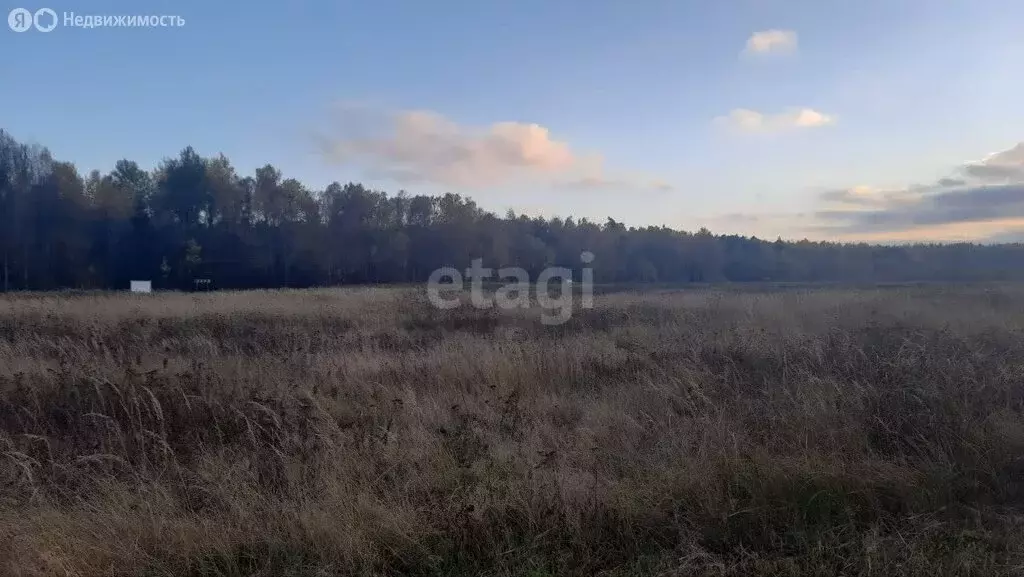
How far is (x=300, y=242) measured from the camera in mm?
50125

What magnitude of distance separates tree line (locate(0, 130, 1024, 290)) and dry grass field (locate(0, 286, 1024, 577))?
40.2 m

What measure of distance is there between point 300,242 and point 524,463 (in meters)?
50.0

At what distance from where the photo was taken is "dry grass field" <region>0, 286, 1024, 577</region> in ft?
9.89

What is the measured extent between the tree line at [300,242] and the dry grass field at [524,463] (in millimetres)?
40236

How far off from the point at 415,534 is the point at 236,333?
9211 millimetres

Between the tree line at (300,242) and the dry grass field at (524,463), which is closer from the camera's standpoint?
the dry grass field at (524,463)

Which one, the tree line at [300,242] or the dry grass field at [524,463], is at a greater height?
the tree line at [300,242]

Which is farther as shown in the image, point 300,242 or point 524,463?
point 300,242

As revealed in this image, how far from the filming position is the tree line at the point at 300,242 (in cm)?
4084

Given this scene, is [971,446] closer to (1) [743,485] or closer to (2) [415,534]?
(1) [743,485]

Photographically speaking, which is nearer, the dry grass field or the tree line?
the dry grass field

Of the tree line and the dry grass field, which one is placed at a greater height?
the tree line

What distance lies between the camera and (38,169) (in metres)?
42.7

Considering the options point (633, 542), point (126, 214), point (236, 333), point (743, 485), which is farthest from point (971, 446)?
point (126, 214)
